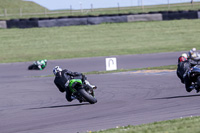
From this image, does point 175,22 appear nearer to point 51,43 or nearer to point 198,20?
point 198,20

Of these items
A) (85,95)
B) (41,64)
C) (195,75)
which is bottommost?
(41,64)

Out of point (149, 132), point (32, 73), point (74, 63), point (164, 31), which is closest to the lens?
point (149, 132)

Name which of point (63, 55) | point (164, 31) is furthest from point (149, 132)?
point (164, 31)

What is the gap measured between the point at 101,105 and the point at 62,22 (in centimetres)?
2077

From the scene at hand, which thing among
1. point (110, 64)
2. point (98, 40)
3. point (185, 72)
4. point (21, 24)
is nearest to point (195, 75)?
point (185, 72)

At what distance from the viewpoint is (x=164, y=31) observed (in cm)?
3058

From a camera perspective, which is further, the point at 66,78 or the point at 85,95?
the point at 66,78

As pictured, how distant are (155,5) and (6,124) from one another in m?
36.9

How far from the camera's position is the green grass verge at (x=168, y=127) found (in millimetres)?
6198

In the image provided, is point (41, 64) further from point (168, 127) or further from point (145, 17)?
point (168, 127)

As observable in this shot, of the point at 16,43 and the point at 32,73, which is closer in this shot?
the point at 32,73

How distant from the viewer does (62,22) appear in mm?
30016

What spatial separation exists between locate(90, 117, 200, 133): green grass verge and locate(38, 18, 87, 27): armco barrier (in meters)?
23.2

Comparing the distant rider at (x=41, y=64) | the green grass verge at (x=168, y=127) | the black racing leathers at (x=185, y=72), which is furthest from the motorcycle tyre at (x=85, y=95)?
the distant rider at (x=41, y=64)
